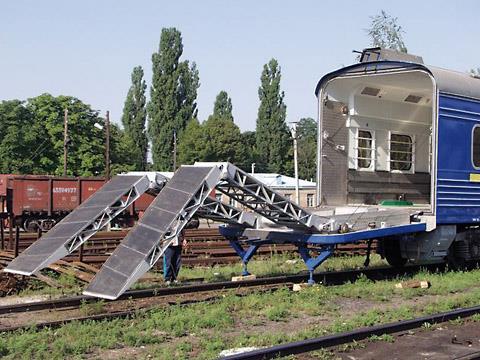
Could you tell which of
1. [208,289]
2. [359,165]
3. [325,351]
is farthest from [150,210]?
[359,165]

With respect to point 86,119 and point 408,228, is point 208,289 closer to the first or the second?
point 408,228

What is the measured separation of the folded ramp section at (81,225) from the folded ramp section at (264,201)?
4.60ft

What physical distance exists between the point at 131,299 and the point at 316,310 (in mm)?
2883

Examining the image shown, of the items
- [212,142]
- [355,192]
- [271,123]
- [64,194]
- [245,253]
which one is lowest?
[245,253]

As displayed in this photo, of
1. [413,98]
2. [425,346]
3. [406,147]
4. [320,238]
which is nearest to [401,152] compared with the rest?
[406,147]

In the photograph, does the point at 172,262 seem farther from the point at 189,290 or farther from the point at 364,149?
the point at 364,149

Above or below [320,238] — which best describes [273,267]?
below

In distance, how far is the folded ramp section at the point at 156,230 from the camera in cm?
880

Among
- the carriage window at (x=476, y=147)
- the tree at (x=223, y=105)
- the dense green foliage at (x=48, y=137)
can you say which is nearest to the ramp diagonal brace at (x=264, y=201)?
the carriage window at (x=476, y=147)

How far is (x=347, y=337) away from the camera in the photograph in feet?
24.4

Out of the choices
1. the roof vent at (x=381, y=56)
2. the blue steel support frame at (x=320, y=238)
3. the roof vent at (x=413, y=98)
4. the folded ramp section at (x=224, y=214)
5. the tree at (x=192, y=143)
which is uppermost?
the tree at (x=192, y=143)

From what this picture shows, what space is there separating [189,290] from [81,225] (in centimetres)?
225

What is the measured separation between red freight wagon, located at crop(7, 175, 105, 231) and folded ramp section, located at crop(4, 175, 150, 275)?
1972 cm

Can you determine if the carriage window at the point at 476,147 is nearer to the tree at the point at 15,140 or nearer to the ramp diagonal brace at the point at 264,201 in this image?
the ramp diagonal brace at the point at 264,201
